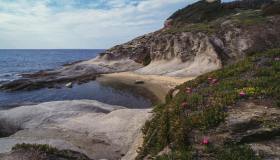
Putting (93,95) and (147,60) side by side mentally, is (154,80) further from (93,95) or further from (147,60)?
(147,60)

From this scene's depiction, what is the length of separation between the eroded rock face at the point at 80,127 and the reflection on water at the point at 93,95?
30.9 feet

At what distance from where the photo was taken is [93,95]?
4344 cm

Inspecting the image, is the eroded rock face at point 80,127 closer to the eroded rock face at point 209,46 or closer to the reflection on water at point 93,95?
the reflection on water at point 93,95

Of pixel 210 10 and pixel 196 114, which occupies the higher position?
pixel 210 10

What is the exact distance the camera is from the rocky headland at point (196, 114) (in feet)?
33.9

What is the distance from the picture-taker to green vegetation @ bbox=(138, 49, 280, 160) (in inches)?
416

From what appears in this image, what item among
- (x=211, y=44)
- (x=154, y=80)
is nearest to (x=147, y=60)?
(x=154, y=80)

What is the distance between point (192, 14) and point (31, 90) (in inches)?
1511

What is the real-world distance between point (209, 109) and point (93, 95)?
32827 millimetres

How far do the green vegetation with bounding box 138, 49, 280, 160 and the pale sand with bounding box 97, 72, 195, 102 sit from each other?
20673mm

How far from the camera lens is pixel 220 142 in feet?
33.3

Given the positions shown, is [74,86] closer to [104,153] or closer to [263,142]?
[104,153]

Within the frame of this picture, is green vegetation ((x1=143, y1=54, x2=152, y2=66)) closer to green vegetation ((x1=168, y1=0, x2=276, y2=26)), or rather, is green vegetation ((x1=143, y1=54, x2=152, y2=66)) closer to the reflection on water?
green vegetation ((x1=168, y1=0, x2=276, y2=26))

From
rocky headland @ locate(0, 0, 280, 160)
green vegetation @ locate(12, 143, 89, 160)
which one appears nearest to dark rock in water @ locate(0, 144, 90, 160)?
green vegetation @ locate(12, 143, 89, 160)
